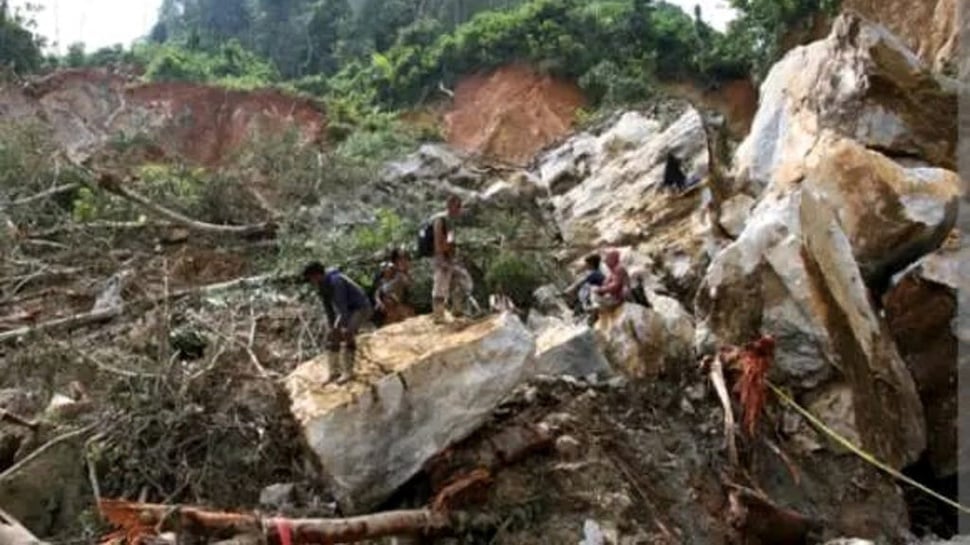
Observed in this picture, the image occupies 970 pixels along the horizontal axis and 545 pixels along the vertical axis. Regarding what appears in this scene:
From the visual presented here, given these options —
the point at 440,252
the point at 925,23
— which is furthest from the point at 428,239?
the point at 925,23

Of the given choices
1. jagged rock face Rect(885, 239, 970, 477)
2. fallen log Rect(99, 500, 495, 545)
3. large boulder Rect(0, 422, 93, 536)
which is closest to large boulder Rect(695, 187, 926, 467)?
jagged rock face Rect(885, 239, 970, 477)

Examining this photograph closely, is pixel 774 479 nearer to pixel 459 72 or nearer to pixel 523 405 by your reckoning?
pixel 523 405

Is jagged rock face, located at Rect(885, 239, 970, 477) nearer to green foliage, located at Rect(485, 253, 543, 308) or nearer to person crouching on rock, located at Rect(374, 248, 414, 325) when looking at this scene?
green foliage, located at Rect(485, 253, 543, 308)

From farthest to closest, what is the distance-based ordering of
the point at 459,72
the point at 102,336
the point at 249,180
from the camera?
the point at 459,72, the point at 249,180, the point at 102,336

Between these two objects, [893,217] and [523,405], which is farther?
[893,217]

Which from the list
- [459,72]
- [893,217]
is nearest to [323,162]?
[893,217]

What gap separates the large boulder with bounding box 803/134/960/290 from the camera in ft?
31.9

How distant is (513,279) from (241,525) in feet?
19.6

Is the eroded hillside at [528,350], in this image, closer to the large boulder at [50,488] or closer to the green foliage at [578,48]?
the large boulder at [50,488]

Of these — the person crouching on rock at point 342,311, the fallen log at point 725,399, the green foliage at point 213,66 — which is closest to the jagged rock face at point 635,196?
the fallen log at point 725,399

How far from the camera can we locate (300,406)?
22.1 ft

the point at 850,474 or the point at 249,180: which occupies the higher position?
the point at 249,180

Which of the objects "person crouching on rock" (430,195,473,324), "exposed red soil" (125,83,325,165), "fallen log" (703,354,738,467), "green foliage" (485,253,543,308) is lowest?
"fallen log" (703,354,738,467)

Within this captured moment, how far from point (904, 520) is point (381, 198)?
8686 mm
